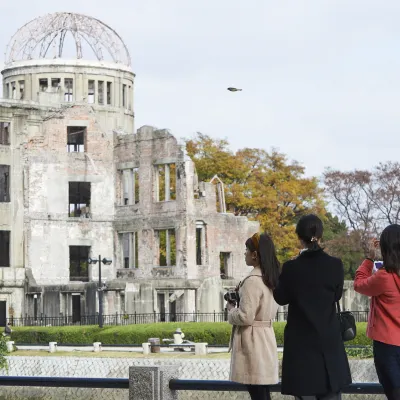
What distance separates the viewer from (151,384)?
10.4 metres

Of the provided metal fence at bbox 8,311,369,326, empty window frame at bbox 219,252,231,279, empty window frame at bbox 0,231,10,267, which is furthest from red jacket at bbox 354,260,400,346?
empty window frame at bbox 0,231,10,267

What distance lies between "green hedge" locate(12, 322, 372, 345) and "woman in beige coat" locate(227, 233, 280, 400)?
83.6ft

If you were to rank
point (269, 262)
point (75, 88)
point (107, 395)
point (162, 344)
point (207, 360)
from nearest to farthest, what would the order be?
point (269, 262), point (107, 395), point (207, 360), point (162, 344), point (75, 88)

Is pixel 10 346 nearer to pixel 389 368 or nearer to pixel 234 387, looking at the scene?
pixel 234 387

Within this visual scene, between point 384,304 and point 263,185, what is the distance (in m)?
57.0

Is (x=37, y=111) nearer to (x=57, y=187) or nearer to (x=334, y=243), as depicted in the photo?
(x=57, y=187)

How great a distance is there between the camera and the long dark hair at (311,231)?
9211 mm

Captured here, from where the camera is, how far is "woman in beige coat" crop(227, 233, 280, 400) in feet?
32.0

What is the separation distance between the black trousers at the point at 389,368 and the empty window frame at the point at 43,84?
56.6m

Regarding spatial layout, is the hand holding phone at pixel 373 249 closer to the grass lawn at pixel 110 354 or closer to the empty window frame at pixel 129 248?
the grass lawn at pixel 110 354

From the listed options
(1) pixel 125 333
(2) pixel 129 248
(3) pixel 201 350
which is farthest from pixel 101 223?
(3) pixel 201 350

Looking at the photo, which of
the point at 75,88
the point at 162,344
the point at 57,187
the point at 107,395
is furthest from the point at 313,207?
the point at 107,395

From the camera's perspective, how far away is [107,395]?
13.8 m

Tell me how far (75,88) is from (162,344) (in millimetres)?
31860
